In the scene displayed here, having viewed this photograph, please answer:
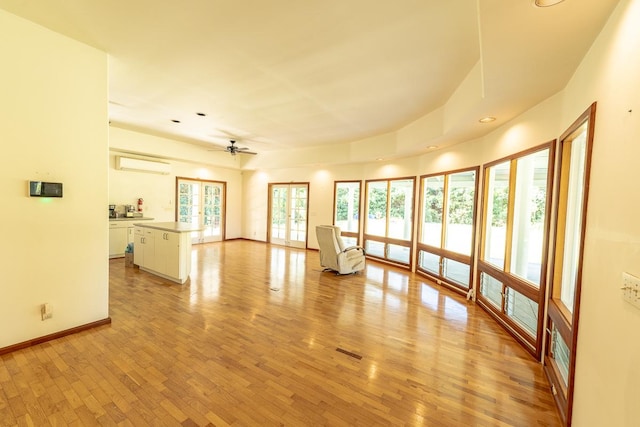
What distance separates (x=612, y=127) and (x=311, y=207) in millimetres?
7140

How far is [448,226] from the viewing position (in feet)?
16.6

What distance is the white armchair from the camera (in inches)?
210

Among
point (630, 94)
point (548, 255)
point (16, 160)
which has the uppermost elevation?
point (630, 94)

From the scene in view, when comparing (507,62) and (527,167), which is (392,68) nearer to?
(507,62)

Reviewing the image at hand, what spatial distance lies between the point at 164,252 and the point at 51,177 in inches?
92.1

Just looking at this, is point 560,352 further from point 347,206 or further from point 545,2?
point 347,206

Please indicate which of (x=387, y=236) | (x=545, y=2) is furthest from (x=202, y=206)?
(x=545, y=2)

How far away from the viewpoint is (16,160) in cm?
243

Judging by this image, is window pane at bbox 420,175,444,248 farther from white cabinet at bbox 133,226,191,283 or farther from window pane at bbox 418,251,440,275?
white cabinet at bbox 133,226,191,283

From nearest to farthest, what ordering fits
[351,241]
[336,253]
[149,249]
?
[149,249], [336,253], [351,241]

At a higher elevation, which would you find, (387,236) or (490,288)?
(387,236)

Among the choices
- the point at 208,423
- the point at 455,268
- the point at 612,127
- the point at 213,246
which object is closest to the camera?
the point at 612,127

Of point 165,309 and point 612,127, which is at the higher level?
point 612,127

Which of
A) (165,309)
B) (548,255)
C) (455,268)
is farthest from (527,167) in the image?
(165,309)
